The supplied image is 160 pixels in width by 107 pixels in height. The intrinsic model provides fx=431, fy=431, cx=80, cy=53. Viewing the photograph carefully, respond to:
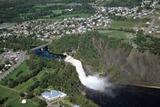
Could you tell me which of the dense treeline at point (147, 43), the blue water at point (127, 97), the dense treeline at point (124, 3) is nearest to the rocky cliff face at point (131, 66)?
the dense treeline at point (147, 43)

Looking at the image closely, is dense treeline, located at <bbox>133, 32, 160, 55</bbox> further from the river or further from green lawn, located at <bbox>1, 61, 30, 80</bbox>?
green lawn, located at <bbox>1, 61, 30, 80</bbox>

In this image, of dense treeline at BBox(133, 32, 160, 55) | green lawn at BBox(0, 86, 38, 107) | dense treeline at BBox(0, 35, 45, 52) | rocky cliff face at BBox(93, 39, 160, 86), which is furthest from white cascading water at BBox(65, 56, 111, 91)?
dense treeline at BBox(0, 35, 45, 52)

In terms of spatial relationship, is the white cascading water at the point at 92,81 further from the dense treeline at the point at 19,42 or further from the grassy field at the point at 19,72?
the dense treeline at the point at 19,42

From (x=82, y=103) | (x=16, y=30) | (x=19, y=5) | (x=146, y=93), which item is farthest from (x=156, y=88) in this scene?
(x=19, y=5)

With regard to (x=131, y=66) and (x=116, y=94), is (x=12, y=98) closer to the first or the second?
(x=116, y=94)

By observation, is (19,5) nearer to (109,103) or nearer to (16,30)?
(16,30)
